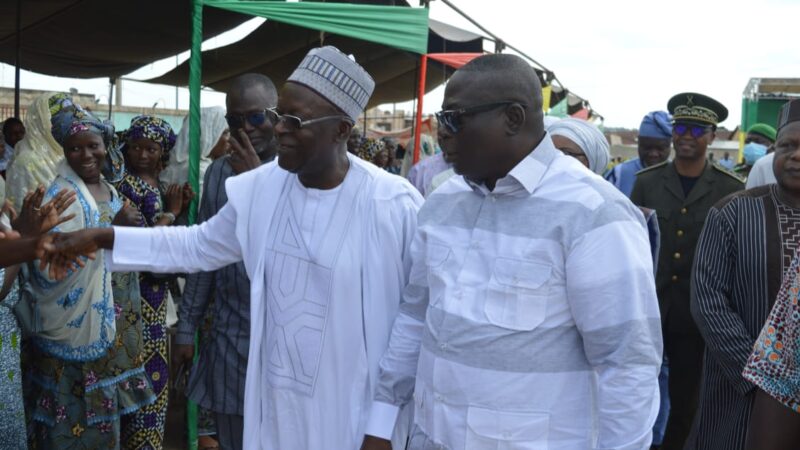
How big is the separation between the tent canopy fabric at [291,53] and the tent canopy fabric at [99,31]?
0.99 metres

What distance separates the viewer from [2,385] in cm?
325

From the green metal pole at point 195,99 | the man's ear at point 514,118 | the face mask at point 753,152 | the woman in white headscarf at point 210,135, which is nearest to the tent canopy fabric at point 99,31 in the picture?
the woman in white headscarf at point 210,135

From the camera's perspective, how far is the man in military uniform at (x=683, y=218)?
14.9ft

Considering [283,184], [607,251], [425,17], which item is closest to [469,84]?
[607,251]

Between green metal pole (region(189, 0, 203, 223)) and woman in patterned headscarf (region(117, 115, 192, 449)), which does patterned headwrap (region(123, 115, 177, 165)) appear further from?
green metal pole (region(189, 0, 203, 223))

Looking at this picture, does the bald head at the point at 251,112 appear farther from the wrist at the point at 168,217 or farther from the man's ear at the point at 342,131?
the man's ear at the point at 342,131

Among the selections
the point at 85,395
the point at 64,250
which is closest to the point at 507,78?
the point at 64,250

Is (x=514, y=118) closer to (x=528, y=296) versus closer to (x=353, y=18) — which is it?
(x=528, y=296)

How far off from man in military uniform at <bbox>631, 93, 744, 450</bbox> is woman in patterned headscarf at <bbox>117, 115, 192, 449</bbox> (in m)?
2.89

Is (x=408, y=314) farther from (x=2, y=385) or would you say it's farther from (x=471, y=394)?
(x=2, y=385)

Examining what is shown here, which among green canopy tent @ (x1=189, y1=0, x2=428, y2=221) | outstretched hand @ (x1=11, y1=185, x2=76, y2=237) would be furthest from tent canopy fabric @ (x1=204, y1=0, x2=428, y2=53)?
outstretched hand @ (x1=11, y1=185, x2=76, y2=237)

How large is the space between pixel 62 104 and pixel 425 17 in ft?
8.57

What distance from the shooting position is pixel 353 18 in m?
5.07

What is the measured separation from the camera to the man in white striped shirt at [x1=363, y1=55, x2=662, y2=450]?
192 cm
